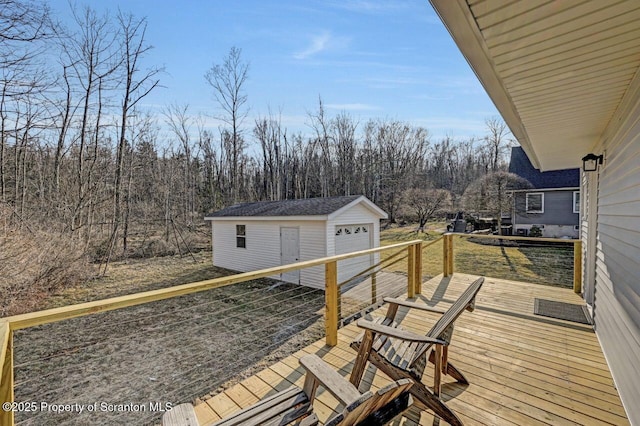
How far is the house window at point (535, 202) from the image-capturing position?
49.7ft

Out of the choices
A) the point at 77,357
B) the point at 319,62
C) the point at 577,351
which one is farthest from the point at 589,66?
the point at 319,62

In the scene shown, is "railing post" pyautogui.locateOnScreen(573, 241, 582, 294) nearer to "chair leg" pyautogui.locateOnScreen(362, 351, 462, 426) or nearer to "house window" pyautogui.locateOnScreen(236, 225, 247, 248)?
"chair leg" pyautogui.locateOnScreen(362, 351, 462, 426)

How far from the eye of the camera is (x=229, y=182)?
24328 millimetres

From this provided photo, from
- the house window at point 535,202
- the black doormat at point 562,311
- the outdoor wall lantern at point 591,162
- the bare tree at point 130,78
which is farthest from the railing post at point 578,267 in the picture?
the bare tree at point 130,78

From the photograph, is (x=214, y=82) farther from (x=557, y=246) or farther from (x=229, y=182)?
(x=557, y=246)

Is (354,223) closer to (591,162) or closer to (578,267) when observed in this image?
(578,267)

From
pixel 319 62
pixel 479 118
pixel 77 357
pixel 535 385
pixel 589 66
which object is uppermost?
pixel 479 118

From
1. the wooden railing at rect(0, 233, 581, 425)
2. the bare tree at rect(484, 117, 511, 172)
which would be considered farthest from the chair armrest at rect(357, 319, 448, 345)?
the bare tree at rect(484, 117, 511, 172)

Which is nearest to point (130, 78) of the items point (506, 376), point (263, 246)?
point (263, 246)

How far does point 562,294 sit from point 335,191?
2033cm

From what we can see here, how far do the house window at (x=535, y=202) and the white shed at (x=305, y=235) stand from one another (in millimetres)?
9457

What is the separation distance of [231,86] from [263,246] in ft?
44.2

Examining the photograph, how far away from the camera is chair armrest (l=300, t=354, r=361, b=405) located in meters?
1.54

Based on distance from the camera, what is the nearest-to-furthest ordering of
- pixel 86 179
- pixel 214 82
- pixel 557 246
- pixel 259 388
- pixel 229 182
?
pixel 259 388 < pixel 86 179 < pixel 557 246 < pixel 214 82 < pixel 229 182
